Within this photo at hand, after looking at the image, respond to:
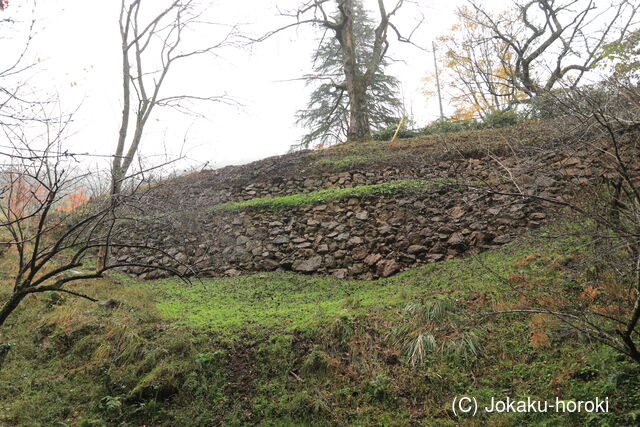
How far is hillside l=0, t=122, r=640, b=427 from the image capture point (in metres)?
3.45

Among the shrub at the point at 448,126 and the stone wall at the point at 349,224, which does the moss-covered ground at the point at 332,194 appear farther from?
the shrub at the point at 448,126

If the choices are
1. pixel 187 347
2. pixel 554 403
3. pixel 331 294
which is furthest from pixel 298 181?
pixel 554 403

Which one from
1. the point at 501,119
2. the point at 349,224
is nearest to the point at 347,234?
the point at 349,224

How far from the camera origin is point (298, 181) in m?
10.8

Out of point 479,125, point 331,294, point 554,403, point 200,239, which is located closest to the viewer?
point 554,403

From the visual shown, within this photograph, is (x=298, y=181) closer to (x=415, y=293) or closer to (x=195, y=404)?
(x=415, y=293)

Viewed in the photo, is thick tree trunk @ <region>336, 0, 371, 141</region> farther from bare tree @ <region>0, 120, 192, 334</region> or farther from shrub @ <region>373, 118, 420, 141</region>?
bare tree @ <region>0, 120, 192, 334</region>

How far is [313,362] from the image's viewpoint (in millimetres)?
4102

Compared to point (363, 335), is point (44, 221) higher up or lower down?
higher up

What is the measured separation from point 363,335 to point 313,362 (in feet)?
2.27

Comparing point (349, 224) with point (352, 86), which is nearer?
point (349, 224)

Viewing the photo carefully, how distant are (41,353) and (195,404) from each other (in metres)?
2.39

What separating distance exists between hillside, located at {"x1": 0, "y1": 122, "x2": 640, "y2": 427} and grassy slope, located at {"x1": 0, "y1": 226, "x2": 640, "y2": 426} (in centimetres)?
2

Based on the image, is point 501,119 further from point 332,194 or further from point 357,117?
point 332,194
